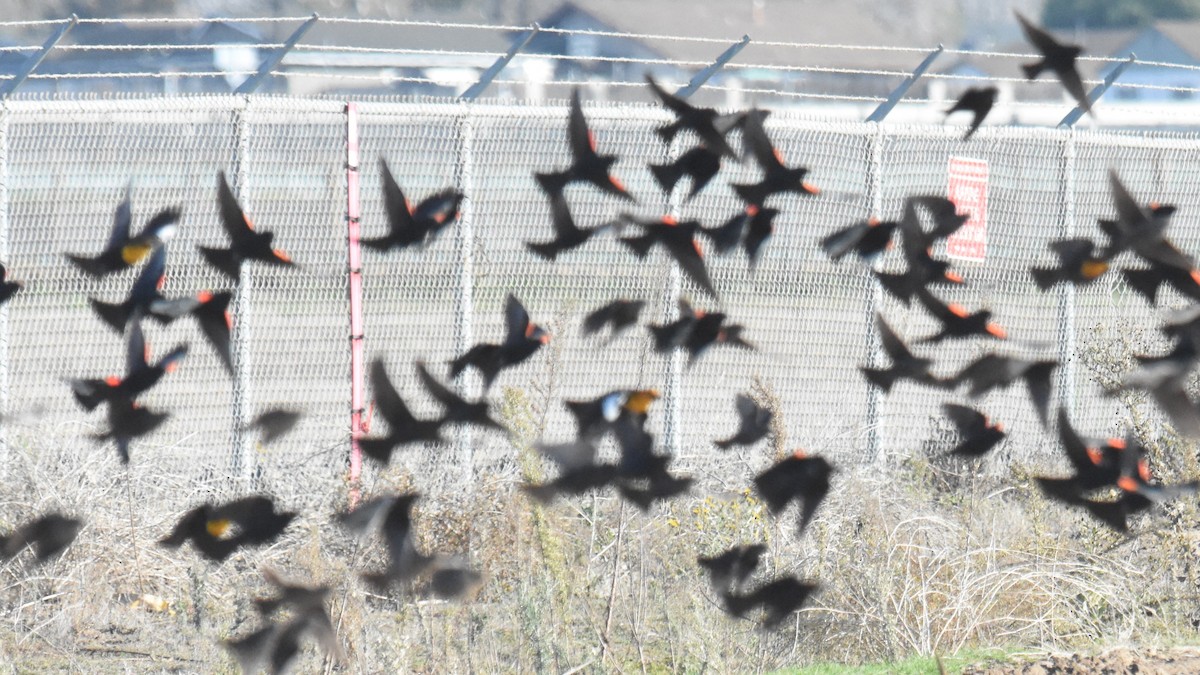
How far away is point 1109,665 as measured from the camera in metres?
4.77

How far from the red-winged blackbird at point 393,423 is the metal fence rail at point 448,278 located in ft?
8.74

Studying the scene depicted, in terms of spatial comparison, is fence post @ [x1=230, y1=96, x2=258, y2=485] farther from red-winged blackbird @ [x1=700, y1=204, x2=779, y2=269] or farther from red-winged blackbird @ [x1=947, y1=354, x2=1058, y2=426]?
red-winged blackbird @ [x1=947, y1=354, x2=1058, y2=426]

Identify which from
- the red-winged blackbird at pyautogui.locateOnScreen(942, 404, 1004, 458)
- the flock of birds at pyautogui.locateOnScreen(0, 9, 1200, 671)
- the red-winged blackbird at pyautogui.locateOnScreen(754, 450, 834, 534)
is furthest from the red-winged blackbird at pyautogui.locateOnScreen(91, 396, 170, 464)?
the red-winged blackbird at pyautogui.locateOnScreen(942, 404, 1004, 458)

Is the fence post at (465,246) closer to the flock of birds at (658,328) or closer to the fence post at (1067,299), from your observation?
the flock of birds at (658,328)

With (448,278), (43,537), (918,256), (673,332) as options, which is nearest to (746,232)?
(673,332)

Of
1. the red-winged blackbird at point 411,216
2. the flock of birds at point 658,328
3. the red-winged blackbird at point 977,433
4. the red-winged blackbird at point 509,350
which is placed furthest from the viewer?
the red-winged blackbird at point 977,433

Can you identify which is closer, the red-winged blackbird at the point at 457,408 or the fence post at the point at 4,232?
the red-winged blackbird at the point at 457,408

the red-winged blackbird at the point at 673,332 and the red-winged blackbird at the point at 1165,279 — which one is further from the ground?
the red-winged blackbird at the point at 1165,279

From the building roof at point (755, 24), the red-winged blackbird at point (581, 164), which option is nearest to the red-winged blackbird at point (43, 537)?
the red-winged blackbird at point (581, 164)

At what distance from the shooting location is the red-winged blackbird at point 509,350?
3.54 meters

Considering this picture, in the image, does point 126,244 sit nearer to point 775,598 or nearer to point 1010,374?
point 775,598

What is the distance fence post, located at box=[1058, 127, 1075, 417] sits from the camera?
28.0 feet

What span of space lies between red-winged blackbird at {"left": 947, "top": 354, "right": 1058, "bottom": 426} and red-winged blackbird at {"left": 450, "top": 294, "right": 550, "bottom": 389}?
103 cm

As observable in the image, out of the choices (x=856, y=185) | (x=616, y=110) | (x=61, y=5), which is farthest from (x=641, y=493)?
(x=61, y=5)
